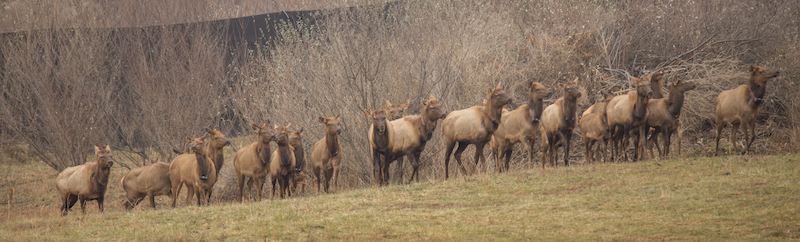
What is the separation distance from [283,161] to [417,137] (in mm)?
3195

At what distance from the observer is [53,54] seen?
21953 mm

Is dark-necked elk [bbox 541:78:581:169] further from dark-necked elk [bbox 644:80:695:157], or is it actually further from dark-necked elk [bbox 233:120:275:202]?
dark-necked elk [bbox 233:120:275:202]

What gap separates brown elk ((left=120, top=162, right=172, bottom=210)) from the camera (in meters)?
15.1

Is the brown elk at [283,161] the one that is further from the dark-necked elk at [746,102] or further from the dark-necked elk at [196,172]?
the dark-necked elk at [746,102]

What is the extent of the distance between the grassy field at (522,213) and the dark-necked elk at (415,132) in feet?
7.21

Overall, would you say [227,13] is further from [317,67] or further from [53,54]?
[317,67]

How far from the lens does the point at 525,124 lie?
16.1 m

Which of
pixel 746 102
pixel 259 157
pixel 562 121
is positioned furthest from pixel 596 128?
pixel 259 157

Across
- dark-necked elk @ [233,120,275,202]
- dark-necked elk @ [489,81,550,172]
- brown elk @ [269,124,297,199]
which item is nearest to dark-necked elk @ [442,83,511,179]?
dark-necked elk @ [489,81,550,172]

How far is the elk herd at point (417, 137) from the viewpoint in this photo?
1461 centimetres

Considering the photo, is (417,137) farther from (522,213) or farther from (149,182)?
(522,213)

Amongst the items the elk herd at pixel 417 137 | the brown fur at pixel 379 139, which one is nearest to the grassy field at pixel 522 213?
the brown fur at pixel 379 139

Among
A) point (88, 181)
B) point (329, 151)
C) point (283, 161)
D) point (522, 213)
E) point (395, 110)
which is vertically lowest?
point (522, 213)

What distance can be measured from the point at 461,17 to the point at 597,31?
175 inches
